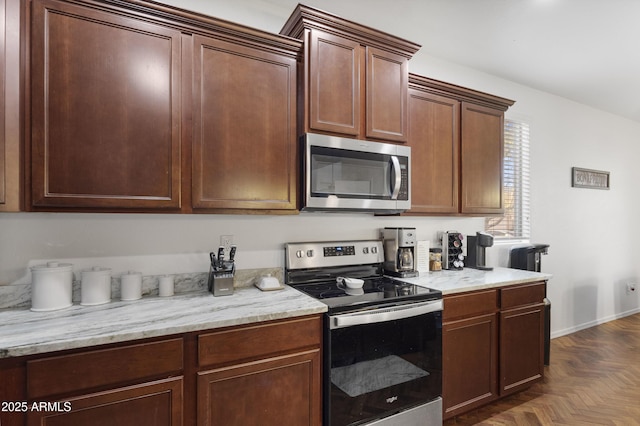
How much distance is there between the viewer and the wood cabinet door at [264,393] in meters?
1.38

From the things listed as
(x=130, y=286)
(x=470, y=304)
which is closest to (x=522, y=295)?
(x=470, y=304)

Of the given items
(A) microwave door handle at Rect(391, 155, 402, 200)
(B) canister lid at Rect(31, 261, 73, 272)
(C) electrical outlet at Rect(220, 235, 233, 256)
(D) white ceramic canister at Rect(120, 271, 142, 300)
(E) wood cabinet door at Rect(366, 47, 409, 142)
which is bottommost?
(D) white ceramic canister at Rect(120, 271, 142, 300)

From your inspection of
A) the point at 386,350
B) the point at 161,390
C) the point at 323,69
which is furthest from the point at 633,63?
the point at 161,390

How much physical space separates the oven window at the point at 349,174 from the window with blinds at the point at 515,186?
186 cm

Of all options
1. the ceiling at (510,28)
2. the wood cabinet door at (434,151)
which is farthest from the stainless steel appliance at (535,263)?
the ceiling at (510,28)

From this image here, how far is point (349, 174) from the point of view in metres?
1.99

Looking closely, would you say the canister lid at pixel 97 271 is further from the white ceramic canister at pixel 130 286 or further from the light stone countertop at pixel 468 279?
the light stone countertop at pixel 468 279

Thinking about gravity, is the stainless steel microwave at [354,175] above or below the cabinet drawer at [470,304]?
above

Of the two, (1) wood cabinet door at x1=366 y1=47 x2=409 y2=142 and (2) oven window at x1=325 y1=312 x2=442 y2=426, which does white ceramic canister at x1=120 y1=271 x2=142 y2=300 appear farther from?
(1) wood cabinet door at x1=366 y1=47 x2=409 y2=142

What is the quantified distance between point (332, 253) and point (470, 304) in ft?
3.21

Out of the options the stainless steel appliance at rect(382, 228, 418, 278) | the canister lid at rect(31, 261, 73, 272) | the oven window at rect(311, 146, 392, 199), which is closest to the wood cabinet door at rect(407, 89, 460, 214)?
the stainless steel appliance at rect(382, 228, 418, 278)

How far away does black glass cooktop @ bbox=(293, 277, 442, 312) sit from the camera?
1703 millimetres

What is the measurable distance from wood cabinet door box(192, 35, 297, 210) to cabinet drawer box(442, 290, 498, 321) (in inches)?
46.1

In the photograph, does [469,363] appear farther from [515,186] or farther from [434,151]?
[515,186]
